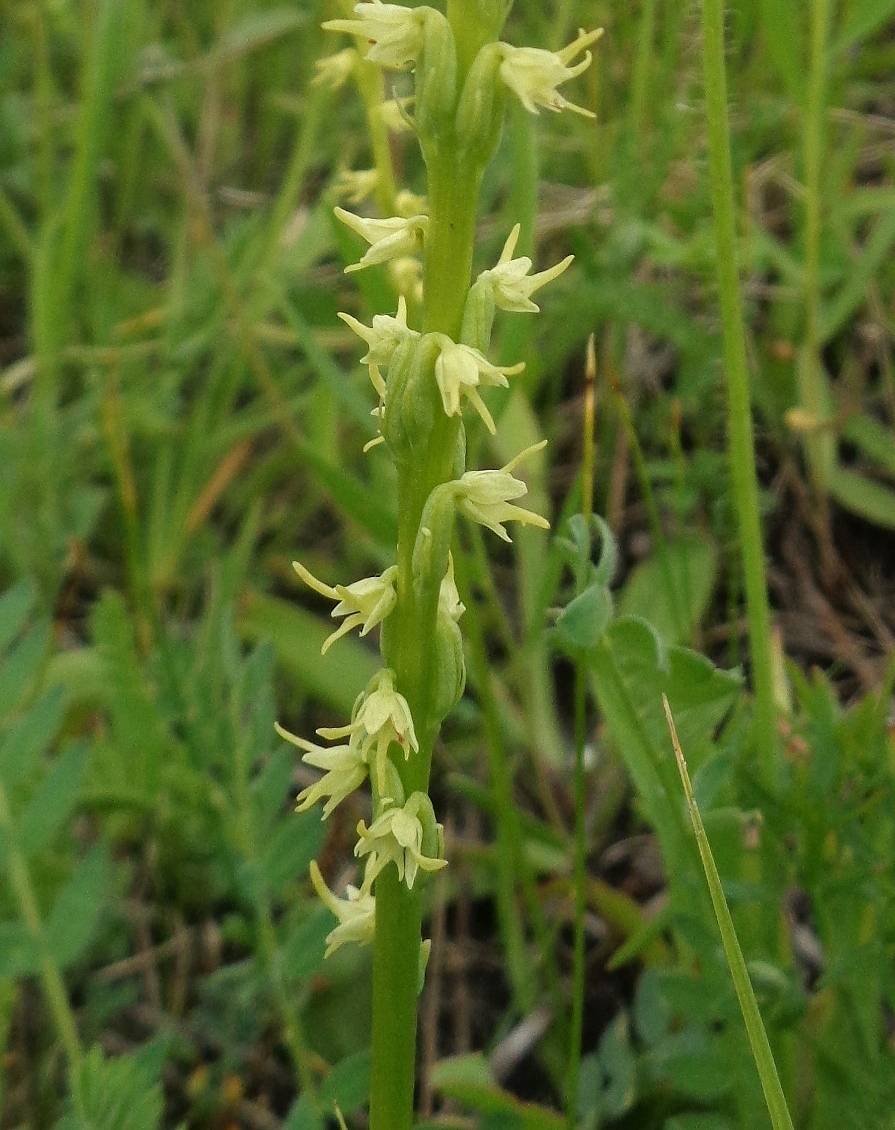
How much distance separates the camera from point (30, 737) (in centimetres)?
114

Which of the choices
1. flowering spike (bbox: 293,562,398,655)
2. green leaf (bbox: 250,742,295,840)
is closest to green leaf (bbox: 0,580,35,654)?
green leaf (bbox: 250,742,295,840)

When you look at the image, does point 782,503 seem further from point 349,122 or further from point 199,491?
point 349,122

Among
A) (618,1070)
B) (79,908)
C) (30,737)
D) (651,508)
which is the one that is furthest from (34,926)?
(651,508)

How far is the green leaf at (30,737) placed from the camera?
113cm

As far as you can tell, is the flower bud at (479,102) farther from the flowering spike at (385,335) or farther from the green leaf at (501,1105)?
the green leaf at (501,1105)

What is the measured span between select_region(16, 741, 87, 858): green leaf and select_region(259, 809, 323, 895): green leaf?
193 mm

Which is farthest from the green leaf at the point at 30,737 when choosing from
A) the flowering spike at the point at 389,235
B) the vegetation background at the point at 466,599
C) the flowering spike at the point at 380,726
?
the flowering spike at the point at 389,235

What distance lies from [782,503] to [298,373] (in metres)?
0.79

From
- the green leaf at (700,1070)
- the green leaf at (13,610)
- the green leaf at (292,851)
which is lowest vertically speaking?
the green leaf at (700,1070)

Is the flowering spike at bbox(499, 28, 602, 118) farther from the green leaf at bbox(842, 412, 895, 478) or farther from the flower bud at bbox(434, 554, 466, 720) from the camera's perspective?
the green leaf at bbox(842, 412, 895, 478)

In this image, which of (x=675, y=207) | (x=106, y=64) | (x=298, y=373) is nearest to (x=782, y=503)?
(x=675, y=207)

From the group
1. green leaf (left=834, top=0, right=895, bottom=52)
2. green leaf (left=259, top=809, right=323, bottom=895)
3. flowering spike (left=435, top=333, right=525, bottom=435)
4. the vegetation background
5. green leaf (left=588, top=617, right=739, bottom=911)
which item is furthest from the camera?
green leaf (left=834, top=0, right=895, bottom=52)

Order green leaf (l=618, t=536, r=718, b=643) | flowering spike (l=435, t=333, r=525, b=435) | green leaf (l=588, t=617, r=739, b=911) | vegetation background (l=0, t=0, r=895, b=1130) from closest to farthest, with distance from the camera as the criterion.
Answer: flowering spike (l=435, t=333, r=525, b=435) < green leaf (l=588, t=617, r=739, b=911) < vegetation background (l=0, t=0, r=895, b=1130) < green leaf (l=618, t=536, r=718, b=643)

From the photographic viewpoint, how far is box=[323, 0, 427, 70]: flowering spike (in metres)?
0.67
